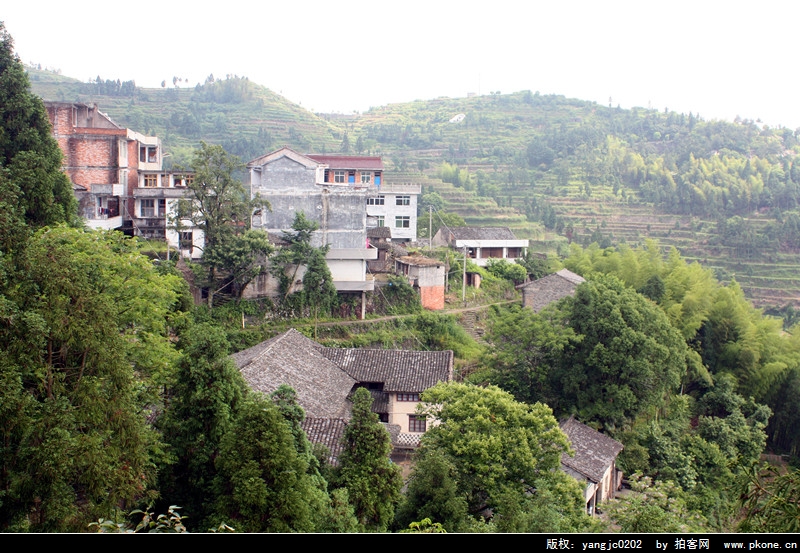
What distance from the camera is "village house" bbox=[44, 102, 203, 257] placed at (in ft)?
59.1

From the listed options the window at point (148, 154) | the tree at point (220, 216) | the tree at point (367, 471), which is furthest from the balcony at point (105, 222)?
the tree at point (367, 471)

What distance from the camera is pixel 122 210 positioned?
62.9 feet

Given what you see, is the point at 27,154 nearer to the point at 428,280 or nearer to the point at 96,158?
the point at 96,158

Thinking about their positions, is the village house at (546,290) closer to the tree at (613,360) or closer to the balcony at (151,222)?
the tree at (613,360)

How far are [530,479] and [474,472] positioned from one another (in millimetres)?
853

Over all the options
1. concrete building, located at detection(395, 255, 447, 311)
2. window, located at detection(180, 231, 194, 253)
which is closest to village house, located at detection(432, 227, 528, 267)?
concrete building, located at detection(395, 255, 447, 311)

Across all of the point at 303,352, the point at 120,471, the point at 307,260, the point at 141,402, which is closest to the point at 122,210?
the point at 307,260

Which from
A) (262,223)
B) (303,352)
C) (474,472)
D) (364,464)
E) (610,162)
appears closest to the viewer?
(364,464)

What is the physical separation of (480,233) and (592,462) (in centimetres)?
1257

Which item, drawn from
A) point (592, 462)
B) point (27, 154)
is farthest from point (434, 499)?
point (27, 154)

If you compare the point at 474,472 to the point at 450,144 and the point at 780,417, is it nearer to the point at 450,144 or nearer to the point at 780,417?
the point at 780,417

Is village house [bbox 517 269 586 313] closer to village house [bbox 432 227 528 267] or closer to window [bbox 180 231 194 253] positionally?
village house [bbox 432 227 528 267]

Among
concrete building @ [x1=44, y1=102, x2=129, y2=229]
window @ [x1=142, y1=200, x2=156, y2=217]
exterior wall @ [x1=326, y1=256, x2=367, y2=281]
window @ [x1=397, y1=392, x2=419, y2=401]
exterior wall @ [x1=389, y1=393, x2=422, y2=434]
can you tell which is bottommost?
exterior wall @ [x1=389, y1=393, x2=422, y2=434]

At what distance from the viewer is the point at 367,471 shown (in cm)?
925
